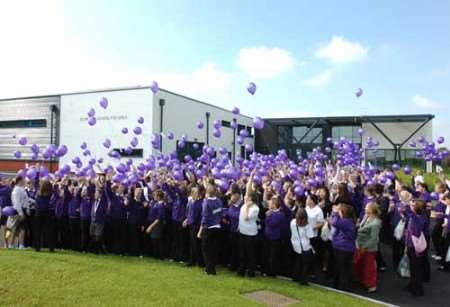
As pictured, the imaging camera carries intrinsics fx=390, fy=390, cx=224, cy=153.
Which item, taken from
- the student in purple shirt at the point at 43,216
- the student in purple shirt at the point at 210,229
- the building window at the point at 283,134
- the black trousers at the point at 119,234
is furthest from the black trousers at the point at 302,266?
the building window at the point at 283,134

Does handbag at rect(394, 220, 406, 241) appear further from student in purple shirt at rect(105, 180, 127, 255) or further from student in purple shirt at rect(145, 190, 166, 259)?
student in purple shirt at rect(105, 180, 127, 255)

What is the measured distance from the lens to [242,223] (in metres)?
6.84

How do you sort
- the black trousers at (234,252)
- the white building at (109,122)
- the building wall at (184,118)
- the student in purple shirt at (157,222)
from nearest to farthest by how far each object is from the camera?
1. the black trousers at (234,252)
2. the student in purple shirt at (157,222)
3. the white building at (109,122)
4. the building wall at (184,118)

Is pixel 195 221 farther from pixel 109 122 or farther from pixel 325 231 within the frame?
pixel 109 122

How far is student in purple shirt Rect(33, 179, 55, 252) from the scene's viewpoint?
26.5 ft

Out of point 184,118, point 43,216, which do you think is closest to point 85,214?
point 43,216

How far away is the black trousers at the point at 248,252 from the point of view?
6785mm

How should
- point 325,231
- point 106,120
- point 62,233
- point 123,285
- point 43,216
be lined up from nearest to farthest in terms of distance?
point 123,285 < point 325,231 < point 43,216 < point 62,233 < point 106,120

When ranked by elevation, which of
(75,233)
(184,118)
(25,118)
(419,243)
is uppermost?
(25,118)

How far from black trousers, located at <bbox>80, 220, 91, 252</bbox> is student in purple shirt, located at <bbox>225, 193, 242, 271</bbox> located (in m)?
3.16

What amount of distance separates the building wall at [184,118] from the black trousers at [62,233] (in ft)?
68.6

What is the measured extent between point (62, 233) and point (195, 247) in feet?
11.3

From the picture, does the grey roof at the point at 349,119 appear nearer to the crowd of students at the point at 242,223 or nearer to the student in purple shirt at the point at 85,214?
the crowd of students at the point at 242,223

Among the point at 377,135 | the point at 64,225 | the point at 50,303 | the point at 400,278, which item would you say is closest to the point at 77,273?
the point at 50,303
